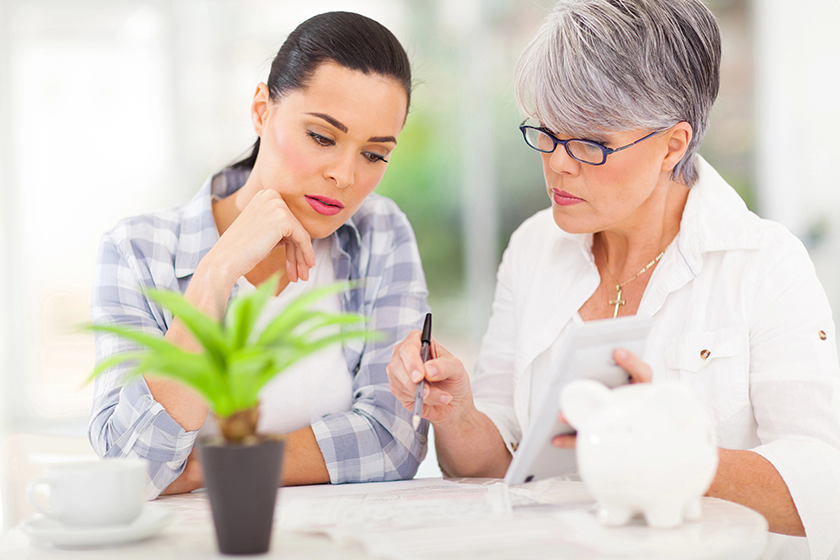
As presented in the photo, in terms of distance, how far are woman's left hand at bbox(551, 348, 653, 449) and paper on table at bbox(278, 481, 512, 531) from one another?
4.5 inches

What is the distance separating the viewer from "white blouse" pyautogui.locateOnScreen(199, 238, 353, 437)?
152 cm

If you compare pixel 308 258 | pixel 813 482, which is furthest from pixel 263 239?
pixel 813 482

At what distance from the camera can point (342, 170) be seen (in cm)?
149

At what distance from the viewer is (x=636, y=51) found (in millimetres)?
1383

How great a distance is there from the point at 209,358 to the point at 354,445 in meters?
0.68

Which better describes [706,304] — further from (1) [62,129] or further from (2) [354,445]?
(1) [62,129]

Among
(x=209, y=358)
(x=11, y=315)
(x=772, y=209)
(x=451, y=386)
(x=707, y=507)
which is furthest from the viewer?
(x=11, y=315)

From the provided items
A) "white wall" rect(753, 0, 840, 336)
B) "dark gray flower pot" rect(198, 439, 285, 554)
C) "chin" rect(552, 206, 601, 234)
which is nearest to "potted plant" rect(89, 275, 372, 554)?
"dark gray flower pot" rect(198, 439, 285, 554)

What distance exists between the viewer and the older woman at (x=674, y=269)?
126 cm

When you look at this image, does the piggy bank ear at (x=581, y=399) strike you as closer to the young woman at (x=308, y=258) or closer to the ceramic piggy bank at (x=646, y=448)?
the ceramic piggy bank at (x=646, y=448)

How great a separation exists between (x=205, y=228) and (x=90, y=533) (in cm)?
83

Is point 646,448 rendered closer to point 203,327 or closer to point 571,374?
point 571,374

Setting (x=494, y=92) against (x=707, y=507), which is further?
(x=494, y=92)

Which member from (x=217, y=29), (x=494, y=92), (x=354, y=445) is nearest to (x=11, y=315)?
(x=217, y=29)
